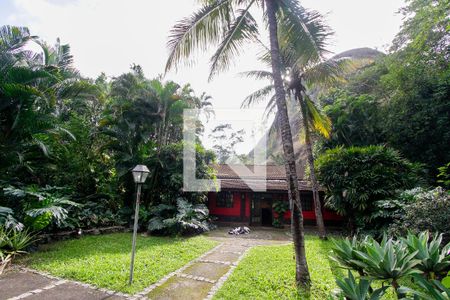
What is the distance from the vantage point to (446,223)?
5.60 m

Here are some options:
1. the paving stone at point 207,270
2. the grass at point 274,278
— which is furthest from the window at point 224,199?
the paving stone at point 207,270

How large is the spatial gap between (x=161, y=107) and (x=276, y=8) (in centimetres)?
834

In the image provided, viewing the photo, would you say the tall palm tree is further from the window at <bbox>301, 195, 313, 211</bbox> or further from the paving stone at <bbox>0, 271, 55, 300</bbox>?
the window at <bbox>301, 195, 313, 211</bbox>

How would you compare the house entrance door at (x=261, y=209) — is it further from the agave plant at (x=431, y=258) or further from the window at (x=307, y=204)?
the agave plant at (x=431, y=258)

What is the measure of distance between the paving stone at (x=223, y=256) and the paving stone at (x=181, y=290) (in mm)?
1809

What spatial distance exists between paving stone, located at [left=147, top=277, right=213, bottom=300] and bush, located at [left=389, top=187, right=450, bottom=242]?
18.0 ft

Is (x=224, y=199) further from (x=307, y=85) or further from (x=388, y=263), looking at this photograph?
(x=388, y=263)

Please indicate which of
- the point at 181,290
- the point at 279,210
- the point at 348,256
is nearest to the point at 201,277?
the point at 181,290

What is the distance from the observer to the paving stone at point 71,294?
3.86 metres

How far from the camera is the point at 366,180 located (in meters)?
9.30

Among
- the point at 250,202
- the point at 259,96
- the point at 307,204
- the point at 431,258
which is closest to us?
the point at 431,258

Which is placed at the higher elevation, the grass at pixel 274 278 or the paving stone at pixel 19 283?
the paving stone at pixel 19 283

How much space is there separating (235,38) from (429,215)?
270 inches

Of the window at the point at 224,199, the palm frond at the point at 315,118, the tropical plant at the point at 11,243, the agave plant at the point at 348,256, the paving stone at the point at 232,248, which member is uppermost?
the palm frond at the point at 315,118
